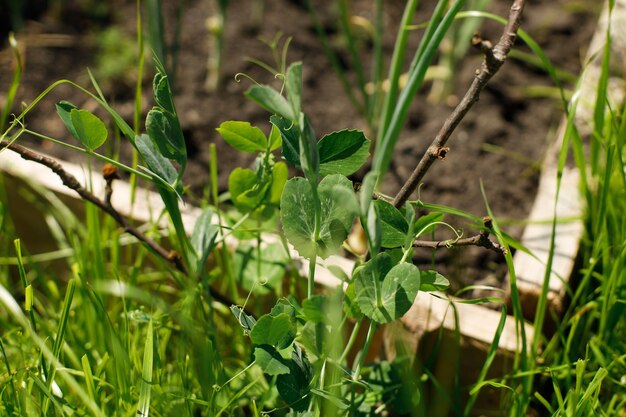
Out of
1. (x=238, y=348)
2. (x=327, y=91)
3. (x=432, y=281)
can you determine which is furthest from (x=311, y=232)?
(x=327, y=91)

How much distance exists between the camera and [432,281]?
2.49 ft

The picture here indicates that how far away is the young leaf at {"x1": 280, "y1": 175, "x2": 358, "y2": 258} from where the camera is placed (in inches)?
29.9

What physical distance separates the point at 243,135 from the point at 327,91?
1.10m

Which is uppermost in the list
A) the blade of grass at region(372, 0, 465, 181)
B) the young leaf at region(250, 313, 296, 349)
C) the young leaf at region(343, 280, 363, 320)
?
the blade of grass at region(372, 0, 465, 181)

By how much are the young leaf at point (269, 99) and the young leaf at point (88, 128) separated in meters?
0.25

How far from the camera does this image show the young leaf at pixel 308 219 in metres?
0.76

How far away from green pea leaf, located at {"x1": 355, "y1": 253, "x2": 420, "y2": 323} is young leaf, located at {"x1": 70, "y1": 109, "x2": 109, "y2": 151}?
1.04 ft

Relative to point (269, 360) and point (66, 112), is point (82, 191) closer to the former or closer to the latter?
point (66, 112)

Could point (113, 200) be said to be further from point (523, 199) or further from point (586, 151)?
point (586, 151)

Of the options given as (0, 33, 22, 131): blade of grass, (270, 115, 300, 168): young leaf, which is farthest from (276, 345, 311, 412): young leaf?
(0, 33, 22, 131): blade of grass

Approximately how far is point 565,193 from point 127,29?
1297 millimetres

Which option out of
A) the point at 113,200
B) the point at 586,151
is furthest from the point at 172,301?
the point at 586,151

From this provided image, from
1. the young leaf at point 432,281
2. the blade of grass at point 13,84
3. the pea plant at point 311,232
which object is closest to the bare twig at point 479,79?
the pea plant at point 311,232

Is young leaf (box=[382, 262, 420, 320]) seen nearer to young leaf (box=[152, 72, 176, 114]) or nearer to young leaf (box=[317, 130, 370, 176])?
young leaf (box=[317, 130, 370, 176])
